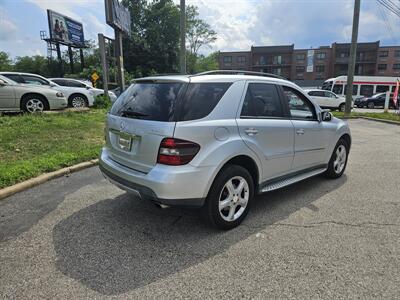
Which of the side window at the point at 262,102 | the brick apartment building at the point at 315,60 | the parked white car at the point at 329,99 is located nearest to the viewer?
the side window at the point at 262,102

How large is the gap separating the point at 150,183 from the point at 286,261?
149 cm

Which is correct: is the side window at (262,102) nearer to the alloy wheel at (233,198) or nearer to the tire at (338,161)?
the alloy wheel at (233,198)

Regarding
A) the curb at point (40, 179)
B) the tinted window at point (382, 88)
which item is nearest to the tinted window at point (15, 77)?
the curb at point (40, 179)

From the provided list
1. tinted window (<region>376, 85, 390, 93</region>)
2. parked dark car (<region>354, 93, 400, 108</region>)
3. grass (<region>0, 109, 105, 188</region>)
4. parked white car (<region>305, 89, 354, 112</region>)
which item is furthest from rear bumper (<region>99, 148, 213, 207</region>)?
tinted window (<region>376, 85, 390, 93</region>)

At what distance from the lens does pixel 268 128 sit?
3.77 metres

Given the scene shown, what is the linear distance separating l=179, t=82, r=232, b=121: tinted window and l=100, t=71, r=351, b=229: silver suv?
1 centimetres

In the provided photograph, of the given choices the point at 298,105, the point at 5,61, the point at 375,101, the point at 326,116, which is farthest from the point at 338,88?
the point at 5,61

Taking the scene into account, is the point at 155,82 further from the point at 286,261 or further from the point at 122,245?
the point at 286,261

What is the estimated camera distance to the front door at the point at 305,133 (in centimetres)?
429

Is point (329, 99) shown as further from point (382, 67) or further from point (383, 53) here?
point (383, 53)

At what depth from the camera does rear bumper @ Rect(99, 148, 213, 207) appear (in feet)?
9.72

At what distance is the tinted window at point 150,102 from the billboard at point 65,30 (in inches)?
1895

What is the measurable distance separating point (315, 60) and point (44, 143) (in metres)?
66.6

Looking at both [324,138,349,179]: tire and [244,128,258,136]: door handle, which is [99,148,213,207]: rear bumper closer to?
[244,128,258,136]: door handle
